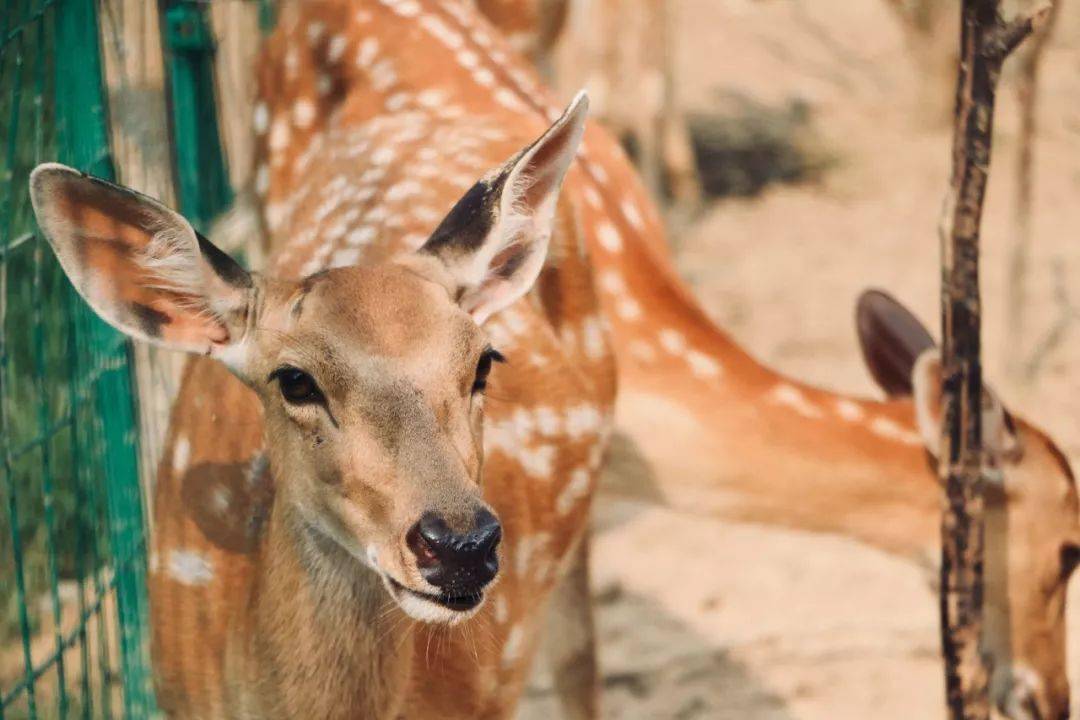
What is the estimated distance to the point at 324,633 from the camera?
2.42m

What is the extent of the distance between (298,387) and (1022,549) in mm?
1692

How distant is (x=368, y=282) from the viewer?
2.32 meters

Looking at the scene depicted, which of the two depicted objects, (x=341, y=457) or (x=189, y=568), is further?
(x=189, y=568)

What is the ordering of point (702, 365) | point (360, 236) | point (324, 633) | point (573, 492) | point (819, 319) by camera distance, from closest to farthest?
point (324, 633) < point (360, 236) < point (573, 492) < point (702, 365) < point (819, 319)

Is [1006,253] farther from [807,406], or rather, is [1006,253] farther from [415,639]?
[415,639]

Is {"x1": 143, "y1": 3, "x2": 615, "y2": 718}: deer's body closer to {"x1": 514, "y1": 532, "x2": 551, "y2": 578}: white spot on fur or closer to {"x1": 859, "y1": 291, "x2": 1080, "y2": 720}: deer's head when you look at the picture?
{"x1": 514, "y1": 532, "x2": 551, "y2": 578}: white spot on fur

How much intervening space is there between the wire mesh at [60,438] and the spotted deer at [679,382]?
504mm

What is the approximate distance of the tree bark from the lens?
267 cm

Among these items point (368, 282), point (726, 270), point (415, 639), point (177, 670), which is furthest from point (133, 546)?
point (726, 270)

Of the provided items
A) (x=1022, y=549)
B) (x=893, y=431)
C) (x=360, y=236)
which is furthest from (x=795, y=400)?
(x=360, y=236)

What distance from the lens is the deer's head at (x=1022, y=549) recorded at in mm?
3225

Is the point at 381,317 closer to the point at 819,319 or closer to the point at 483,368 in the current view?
the point at 483,368

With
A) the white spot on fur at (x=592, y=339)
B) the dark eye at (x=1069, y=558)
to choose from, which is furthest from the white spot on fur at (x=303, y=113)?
the dark eye at (x=1069, y=558)

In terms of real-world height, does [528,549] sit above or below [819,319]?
above
